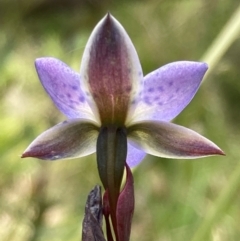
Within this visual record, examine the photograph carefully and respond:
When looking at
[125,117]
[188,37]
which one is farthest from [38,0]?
[125,117]

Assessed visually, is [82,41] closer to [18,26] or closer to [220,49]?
[18,26]

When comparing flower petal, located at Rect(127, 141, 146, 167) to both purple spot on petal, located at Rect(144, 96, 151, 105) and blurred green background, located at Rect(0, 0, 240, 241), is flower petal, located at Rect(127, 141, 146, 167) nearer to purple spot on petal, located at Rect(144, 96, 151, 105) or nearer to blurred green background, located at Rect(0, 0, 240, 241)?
purple spot on petal, located at Rect(144, 96, 151, 105)

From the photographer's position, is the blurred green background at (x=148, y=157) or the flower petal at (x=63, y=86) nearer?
the flower petal at (x=63, y=86)

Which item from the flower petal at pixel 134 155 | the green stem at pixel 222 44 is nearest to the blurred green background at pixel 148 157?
the green stem at pixel 222 44

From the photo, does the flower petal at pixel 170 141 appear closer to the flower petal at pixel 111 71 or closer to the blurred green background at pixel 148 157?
the flower petal at pixel 111 71

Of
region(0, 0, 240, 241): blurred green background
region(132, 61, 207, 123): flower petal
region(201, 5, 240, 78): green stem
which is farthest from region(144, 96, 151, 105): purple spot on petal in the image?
region(0, 0, 240, 241): blurred green background

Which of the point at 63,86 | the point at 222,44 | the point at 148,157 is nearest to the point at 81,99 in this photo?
the point at 63,86

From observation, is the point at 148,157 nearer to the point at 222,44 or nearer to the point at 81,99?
the point at 222,44

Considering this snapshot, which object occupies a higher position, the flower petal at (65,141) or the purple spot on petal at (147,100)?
the purple spot on petal at (147,100)


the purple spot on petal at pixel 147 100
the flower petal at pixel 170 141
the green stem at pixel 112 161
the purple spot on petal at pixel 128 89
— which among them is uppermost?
the purple spot on petal at pixel 128 89
